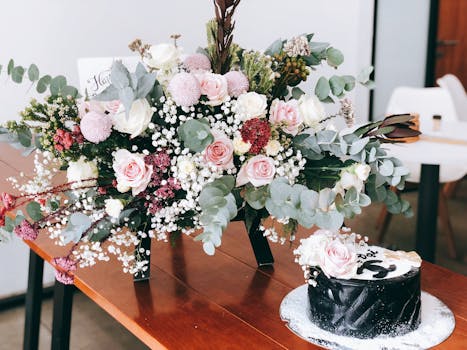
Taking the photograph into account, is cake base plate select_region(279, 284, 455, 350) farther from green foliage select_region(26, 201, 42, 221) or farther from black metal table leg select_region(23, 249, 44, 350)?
black metal table leg select_region(23, 249, 44, 350)

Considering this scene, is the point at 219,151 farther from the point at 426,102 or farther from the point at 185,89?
the point at 426,102

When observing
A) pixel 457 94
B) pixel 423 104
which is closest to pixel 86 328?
pixel 423 104

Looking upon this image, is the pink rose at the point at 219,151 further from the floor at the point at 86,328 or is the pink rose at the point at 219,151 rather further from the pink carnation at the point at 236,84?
the floor at the point at 86,328

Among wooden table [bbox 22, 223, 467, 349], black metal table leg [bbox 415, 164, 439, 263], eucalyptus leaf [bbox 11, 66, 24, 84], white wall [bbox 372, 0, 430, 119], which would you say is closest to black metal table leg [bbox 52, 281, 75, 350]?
wooden table [bbox 22, 223, 467, 349]

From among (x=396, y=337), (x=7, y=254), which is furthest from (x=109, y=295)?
(x=7, y=254)

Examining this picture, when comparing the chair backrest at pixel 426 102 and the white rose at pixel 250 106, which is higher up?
the chair backrest at pixel 426 102

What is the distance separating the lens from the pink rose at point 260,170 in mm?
1180

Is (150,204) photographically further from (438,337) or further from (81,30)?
(81,30)

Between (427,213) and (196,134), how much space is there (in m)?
2.13

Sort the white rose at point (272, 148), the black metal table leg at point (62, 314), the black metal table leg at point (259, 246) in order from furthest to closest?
the black metal table leg at point (62, 314) < the black metal table leg at point (259, 246) < the white rose at point (272, 148)

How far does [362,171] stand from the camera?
1.16m

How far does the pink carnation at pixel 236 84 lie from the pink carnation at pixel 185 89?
8 cm

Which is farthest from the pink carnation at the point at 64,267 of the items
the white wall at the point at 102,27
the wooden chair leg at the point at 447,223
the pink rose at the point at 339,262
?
the wooden chair leg at the point at 447,223

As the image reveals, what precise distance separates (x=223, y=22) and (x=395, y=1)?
12.2 ft
